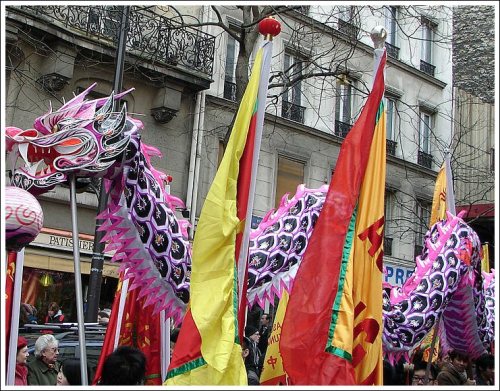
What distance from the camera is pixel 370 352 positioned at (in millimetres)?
4523

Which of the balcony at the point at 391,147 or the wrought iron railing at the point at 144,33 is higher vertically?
the wrought iron railing at the point at 144,33

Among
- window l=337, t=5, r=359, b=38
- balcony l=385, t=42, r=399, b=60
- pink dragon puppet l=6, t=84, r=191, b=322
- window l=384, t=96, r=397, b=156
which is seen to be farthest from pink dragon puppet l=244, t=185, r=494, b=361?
balcony l=385, t=42, r=399, b=60

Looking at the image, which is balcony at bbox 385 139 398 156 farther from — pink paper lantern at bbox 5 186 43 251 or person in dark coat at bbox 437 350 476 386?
→ pink paper lantern at bbox 5 186 43 251

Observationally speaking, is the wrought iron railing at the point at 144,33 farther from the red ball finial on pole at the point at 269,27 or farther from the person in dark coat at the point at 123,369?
the person in dark coat at the point at 123,369

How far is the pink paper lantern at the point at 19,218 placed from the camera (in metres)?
4.00

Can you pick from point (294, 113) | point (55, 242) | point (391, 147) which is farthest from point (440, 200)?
point (391, 147)

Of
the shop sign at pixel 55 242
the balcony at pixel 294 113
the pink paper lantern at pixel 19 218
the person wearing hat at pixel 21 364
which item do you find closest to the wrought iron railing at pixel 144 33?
the balcony at pixel 294 113

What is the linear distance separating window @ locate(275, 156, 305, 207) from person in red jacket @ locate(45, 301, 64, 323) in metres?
6.20

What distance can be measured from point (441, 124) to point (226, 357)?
1844cm

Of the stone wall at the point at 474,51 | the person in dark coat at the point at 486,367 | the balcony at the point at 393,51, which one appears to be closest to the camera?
the person in dark coat at the point at 486,367

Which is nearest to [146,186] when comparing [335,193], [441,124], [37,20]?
[335,193]

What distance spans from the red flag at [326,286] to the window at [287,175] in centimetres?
1286

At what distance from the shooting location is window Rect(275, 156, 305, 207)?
1777 centimetres

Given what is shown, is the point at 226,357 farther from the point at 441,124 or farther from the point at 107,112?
the point at 441,124
